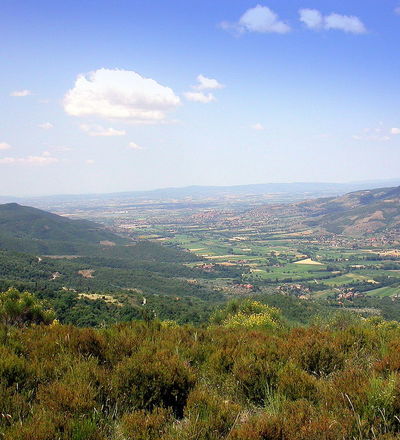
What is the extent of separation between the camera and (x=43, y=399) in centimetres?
438

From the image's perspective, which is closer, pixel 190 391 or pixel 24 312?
pixel 190 391

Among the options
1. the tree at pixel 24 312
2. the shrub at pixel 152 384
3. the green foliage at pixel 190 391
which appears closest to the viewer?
the green foliage at pixel 190 391

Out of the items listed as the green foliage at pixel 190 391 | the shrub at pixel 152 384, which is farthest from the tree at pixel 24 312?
the shrub at pixel 152 384

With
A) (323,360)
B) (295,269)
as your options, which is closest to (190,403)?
(323,360)

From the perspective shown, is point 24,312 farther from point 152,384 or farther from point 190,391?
point 190,391

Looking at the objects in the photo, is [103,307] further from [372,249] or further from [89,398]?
[372,249]

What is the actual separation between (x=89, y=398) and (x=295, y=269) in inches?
6063

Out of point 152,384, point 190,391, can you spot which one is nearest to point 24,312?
point 152,384

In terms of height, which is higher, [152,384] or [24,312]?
[152,384]

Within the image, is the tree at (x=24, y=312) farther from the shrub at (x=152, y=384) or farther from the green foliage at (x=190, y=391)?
the shrub at (x=152, y=384)

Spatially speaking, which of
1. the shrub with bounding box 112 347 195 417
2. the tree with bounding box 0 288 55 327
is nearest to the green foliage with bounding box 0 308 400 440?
the shrub with bounding box 112 347 195 417

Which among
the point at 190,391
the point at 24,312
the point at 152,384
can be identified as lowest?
the point at 24,312

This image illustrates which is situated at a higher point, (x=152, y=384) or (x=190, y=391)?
(x=152, y=384)

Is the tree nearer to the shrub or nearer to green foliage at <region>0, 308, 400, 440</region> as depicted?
green foliage at <region>0, 308, 400, 440</region>
